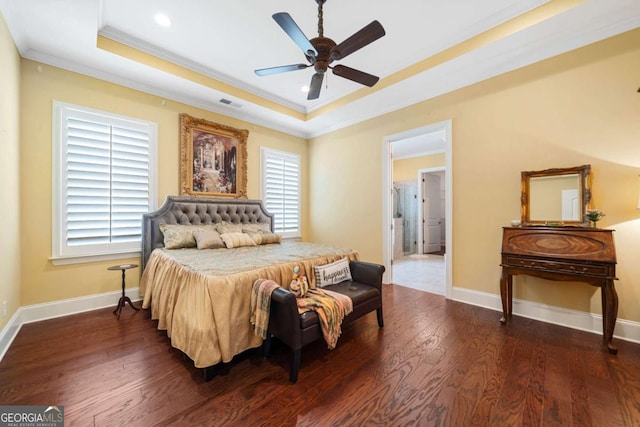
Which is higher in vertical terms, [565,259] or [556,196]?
[556,196]

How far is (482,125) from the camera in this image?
3160 millimetres

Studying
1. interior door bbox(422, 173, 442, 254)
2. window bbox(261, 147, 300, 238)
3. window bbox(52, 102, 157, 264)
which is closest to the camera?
window bbox(52, 102, 157, 264)

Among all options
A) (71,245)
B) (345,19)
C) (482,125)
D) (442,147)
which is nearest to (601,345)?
(482,125)

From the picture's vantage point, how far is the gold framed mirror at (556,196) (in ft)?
8.15

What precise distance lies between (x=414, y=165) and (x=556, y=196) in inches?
179

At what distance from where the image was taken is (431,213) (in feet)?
24.2

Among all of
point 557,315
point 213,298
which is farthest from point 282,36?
point 557,315

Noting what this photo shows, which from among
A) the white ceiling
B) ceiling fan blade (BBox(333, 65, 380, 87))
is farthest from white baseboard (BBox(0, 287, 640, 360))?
ceiling fan blade (BBox(333, 65, 380, 87))

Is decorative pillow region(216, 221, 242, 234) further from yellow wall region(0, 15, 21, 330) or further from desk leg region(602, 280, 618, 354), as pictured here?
desk leg region(602, 280, 618, 354)

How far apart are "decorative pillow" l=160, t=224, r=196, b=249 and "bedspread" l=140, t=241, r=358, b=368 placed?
51cm

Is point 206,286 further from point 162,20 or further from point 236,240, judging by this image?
point 162,20

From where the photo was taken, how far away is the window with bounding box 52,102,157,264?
286cm

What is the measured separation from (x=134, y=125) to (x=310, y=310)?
3405 millimetres

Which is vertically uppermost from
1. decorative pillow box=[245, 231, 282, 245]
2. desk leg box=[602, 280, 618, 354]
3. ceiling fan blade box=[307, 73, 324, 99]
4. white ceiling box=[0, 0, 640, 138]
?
white ceiling box=[0, 0, 640, 138]
